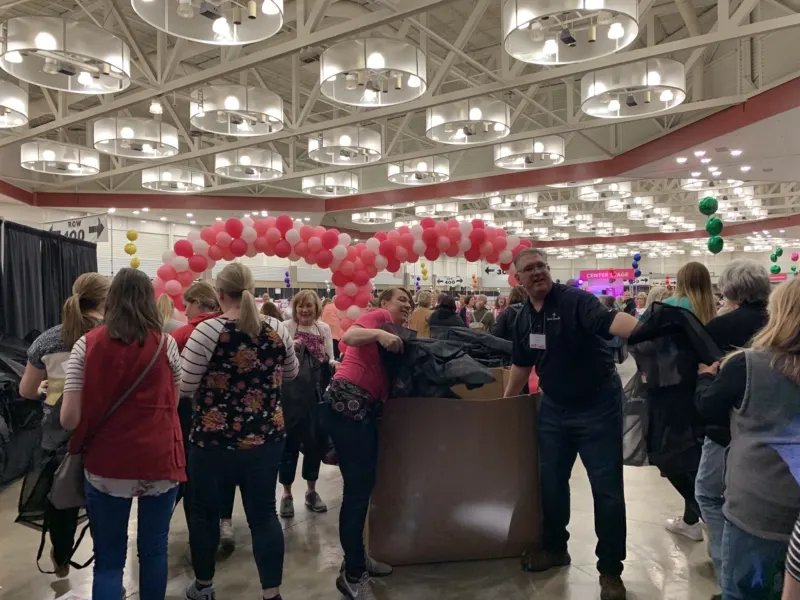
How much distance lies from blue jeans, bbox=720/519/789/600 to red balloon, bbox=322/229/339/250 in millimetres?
6631

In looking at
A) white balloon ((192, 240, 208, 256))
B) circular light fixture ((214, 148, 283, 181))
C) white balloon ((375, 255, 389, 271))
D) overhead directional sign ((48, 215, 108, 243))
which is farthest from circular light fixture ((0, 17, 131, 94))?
white balloon ((375, 255, 389, 271))

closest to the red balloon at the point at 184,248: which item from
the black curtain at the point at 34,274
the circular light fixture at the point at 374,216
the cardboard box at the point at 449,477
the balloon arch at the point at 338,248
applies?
the balloon arch at the point at 338,248

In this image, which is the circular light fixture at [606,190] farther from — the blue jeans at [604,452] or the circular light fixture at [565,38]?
the blue jeans at [604,452]

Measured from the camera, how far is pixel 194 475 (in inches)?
88.4

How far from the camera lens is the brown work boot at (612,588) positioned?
8.61 feet

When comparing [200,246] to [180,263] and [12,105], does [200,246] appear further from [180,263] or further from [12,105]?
[12,105]

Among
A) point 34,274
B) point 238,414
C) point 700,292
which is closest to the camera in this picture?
point 238,414

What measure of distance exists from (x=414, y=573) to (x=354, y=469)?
753 mm

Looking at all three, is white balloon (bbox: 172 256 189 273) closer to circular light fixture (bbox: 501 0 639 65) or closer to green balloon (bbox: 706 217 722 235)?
circular light fixture (bbox: 501 0 639 65)

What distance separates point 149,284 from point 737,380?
6.27ft

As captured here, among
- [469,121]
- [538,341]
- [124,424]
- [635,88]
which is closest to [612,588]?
[538,341]

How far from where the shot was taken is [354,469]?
8.37 ft

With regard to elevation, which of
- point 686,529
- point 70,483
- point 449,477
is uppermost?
point 70,483

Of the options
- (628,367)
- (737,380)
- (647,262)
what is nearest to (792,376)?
(737,380)
